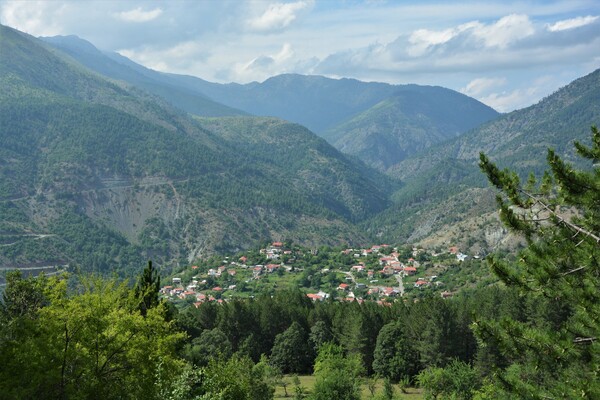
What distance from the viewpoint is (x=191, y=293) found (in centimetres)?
13662

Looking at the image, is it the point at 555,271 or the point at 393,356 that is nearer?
the point at 555,271

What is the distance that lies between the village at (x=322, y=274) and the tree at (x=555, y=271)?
4354 inches

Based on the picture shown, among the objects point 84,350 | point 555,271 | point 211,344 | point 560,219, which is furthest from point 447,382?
point 84,350

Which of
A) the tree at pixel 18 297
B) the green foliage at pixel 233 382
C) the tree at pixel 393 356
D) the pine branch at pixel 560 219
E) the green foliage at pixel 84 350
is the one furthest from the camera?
the tree at pixel 393 356

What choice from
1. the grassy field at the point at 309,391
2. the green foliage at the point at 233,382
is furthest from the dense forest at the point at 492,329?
the grassy field at the point at 309,391

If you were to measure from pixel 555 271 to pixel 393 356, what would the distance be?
5008cm

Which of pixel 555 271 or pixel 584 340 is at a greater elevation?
pixel 555 271

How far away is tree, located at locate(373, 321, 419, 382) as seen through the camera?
6000 centimetres

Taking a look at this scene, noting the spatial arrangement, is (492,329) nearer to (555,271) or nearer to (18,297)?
(555,271)

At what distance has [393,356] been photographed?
199 feet

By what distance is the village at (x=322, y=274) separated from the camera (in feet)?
441

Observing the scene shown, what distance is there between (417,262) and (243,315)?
341ft

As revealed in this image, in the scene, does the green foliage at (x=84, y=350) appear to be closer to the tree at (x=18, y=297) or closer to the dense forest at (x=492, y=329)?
the dense forest at (x=492, y=329)

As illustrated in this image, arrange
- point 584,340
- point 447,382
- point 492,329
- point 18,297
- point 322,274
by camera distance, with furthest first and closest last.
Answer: point 322,274 → point 447,382 → point 18,297 → point 492,329 → point 584,340
